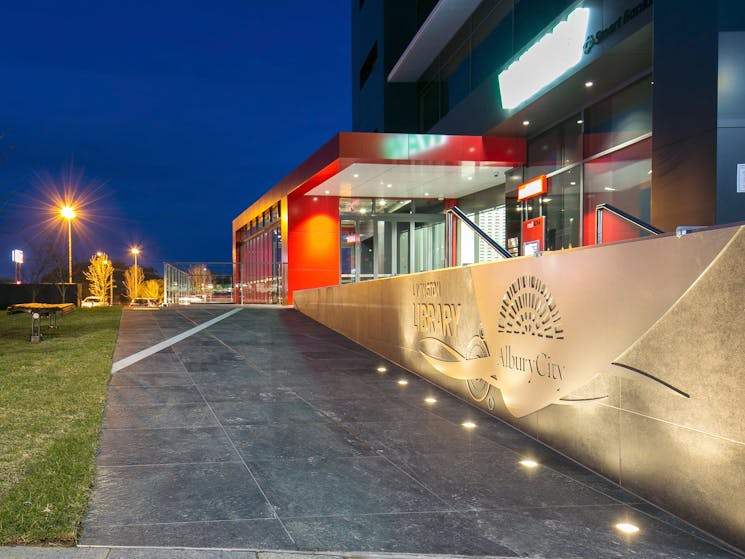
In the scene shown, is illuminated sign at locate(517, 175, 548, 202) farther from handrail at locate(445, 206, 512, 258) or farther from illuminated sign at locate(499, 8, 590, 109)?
handrail at locate(445, 206, 512, 258)

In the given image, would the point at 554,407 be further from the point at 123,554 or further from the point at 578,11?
the point at 578,11

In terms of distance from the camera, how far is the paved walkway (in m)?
3.33

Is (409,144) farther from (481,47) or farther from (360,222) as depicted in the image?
(360,222)

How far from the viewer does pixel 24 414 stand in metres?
5.82

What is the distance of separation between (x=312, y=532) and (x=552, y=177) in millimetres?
14085

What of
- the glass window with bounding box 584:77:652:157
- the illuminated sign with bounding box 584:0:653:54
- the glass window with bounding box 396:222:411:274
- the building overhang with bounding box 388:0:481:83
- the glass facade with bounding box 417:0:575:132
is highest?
the building overhang with bounding box 388:0:481:83

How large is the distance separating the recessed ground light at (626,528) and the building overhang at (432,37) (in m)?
17.5

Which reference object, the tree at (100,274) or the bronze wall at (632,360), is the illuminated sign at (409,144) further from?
the tree at (100,274)

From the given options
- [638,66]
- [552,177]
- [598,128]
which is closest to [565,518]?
[638,66]

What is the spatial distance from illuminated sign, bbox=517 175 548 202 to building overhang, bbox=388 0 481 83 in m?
5.95

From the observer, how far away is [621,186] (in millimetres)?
12633

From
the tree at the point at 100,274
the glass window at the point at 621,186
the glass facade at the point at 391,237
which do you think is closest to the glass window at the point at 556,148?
the glass window at the point at 621,186

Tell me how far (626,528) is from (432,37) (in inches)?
780

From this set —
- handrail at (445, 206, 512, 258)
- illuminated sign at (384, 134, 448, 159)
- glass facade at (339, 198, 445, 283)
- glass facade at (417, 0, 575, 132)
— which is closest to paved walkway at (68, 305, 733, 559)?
handrail at (445, 206, 512, 258)
